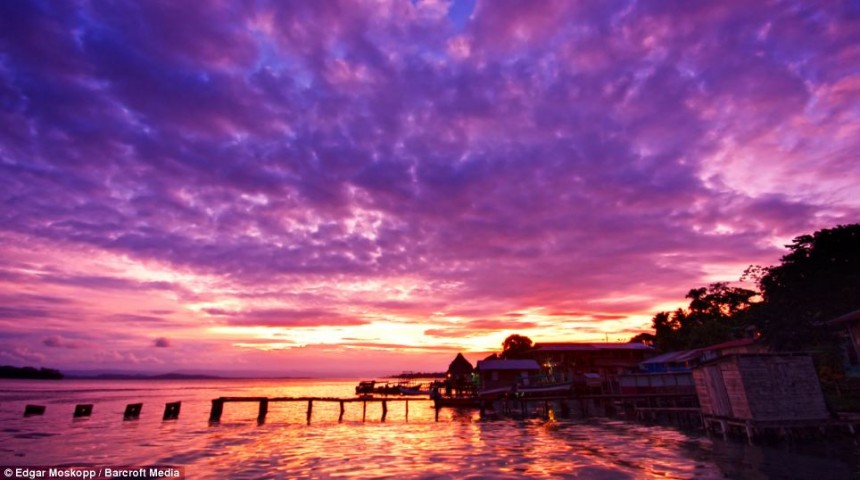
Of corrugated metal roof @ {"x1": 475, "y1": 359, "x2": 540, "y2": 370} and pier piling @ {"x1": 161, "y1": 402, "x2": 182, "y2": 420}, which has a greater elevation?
corrugated metal roof @ {"x1": 475, "y1": 359, "x2": 540, "y2": 370}

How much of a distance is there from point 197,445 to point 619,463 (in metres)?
23.5

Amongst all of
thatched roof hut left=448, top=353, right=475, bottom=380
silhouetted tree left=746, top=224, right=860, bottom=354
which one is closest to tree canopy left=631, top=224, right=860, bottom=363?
silhouetted tree left=746, top=224, right=860, bottom=354

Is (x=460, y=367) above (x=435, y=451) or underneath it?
above

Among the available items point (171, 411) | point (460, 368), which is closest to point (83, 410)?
point (171, 411)

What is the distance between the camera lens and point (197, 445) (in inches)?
1101

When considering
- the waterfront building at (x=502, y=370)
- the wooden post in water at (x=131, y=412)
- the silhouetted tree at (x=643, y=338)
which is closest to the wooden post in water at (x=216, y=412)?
the wooden post in water at (x=131, y=412)

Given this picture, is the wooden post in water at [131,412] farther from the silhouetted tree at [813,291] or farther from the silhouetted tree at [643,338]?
the silhouetted tree at [643,338]

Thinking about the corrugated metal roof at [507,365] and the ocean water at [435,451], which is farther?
the corrugated metal roof at [507,365]

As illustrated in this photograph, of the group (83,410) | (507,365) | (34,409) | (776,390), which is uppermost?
(507,365)

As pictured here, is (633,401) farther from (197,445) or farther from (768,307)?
(197,445)

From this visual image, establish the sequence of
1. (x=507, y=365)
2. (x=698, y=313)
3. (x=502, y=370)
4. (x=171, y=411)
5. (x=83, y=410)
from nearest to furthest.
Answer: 1. (x=83, y=410)
2. (x=171, y=411)
3. (x=502, y=370)
4. (x=507, y=365)
5. (x=698, y=313)

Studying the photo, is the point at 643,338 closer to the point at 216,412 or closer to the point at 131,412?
the point at 216,412

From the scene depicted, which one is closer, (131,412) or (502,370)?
(131,412)

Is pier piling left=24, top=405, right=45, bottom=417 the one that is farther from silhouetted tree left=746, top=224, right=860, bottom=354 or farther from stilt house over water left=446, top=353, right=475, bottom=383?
silhouetted tree left=746, top=224, right=860, bottom=354
